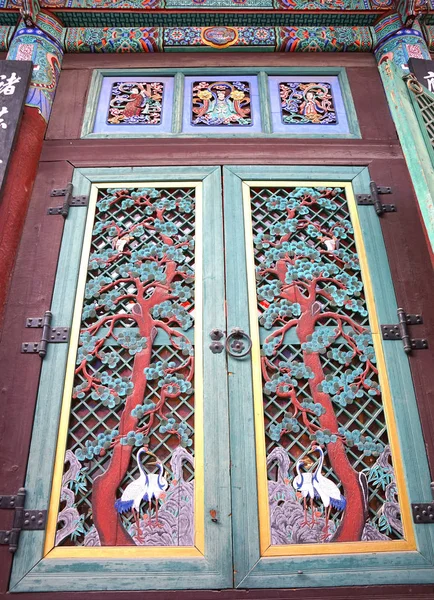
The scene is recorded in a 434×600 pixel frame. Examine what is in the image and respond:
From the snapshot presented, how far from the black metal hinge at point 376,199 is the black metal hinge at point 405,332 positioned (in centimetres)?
70

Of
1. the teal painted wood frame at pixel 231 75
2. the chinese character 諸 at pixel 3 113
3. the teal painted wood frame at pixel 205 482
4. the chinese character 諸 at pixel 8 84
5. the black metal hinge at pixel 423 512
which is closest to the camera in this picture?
the teal painted wood frame at pixel 205 482

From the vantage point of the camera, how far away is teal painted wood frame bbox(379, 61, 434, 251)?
9.75ft

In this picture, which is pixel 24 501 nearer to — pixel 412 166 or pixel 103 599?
pixel 103 599

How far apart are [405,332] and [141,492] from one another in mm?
1523

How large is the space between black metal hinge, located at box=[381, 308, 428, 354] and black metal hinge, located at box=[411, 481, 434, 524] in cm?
75

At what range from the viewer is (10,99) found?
3680mm

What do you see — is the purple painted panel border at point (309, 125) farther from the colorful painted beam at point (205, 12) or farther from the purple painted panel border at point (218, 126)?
the colorful painted beam at point (205, 12)

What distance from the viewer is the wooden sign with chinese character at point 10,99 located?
343 cm

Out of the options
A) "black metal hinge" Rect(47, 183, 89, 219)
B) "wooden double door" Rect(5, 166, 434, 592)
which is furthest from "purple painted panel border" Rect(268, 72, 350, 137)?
"black metal hinge" Rect(47, 183, 89, 219)

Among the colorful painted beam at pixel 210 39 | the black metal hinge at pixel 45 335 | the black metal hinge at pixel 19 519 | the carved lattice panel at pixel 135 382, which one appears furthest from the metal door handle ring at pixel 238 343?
the colorful painted beam at pixel 210 39

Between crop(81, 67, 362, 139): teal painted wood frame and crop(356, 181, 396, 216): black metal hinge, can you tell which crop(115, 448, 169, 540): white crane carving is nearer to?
crop(356, 181, 396, 216): black metal hinge

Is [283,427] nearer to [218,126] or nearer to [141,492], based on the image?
[141,492]

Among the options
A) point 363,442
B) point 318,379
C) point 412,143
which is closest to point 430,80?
point 412,143

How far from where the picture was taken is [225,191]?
3.59 metres
